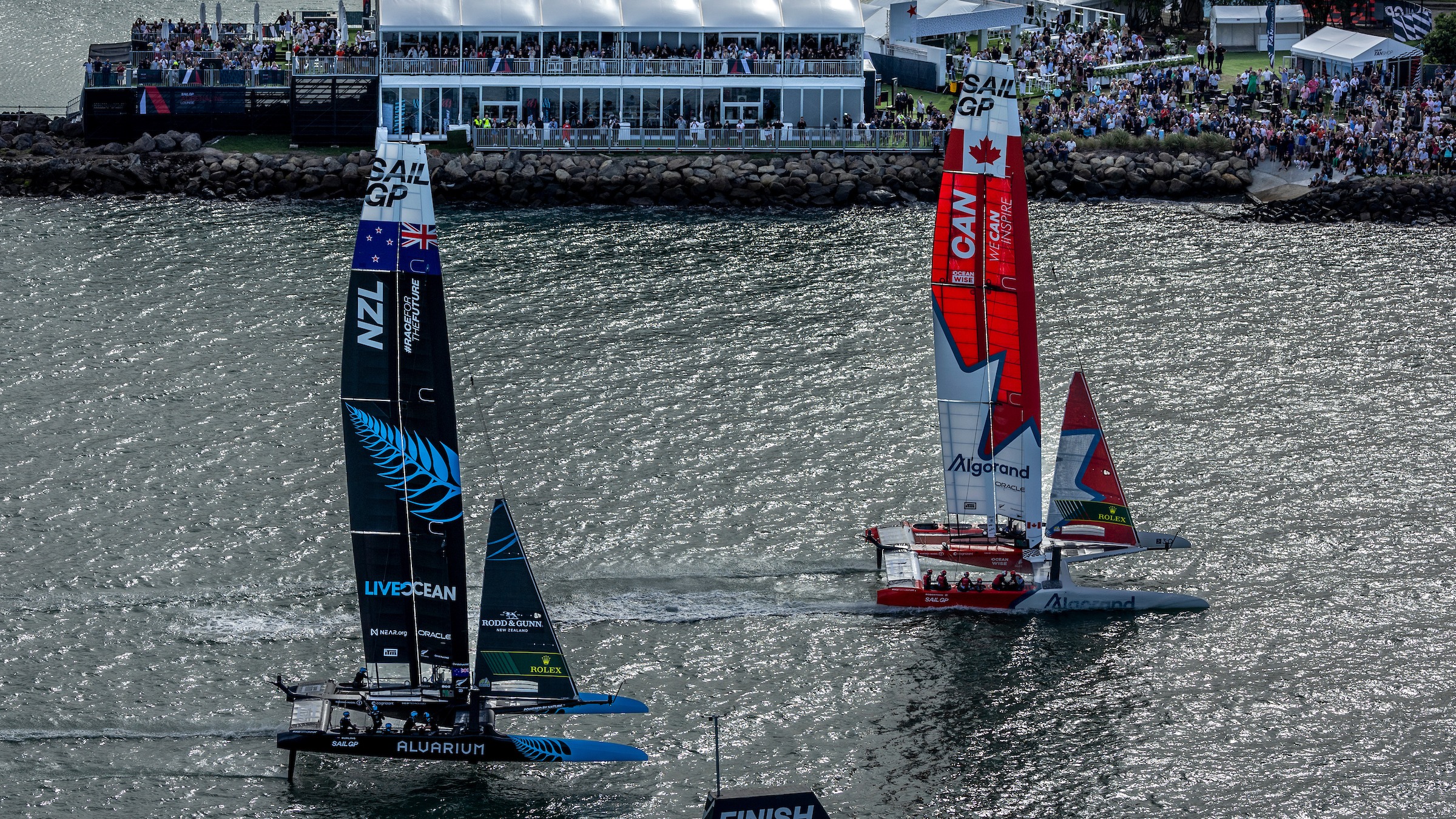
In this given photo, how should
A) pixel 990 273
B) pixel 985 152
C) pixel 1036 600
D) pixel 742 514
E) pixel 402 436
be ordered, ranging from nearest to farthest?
pixel 402 436 → pixel 985 152 → pixel 990 273 → pixel 1036 600 → pixel 742 514

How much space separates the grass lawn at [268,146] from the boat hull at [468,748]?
46593 mm

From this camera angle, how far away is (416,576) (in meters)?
33.9

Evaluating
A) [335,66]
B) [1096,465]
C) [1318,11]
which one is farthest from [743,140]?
[1096,465]

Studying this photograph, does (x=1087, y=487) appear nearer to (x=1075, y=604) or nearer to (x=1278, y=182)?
(x=1075, y=604)

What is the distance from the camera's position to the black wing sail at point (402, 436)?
31609mm

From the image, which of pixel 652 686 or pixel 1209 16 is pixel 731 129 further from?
pixel 652 686

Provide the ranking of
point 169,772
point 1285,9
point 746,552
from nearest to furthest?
point 169,772, point 746,552, point 1285,9

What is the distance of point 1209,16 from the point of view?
3674 inches

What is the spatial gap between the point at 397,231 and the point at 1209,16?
232ft

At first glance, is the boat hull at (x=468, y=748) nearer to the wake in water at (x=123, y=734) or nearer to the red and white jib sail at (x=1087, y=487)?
the wake in water at (x=123, y=734)

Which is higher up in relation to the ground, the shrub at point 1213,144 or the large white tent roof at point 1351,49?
the large white tent roof at point 1351,49

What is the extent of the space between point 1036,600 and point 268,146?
4737cm

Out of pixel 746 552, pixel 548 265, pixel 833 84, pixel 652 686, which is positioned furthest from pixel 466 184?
pixel 652 686

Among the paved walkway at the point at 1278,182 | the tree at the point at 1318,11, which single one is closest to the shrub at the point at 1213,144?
the paved walkway at the point at 1278,182
